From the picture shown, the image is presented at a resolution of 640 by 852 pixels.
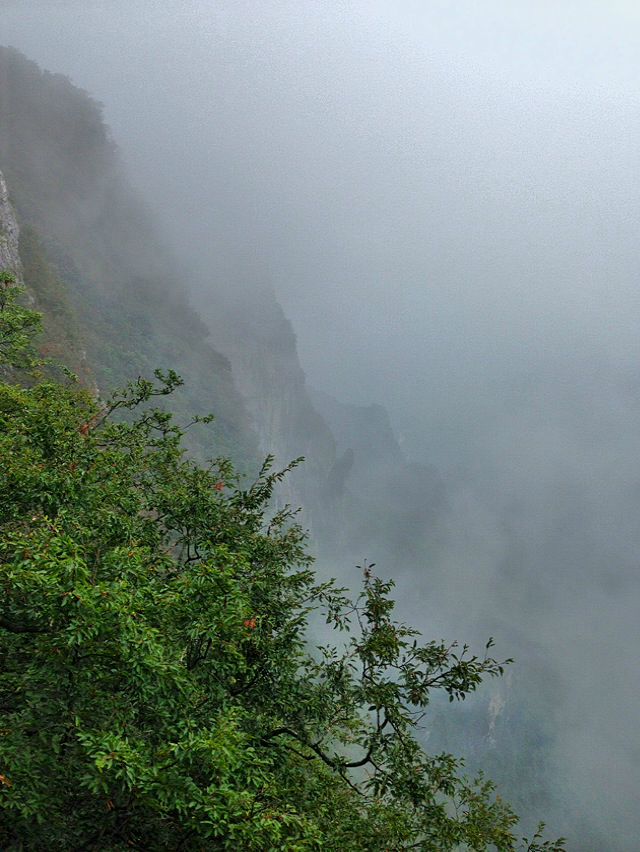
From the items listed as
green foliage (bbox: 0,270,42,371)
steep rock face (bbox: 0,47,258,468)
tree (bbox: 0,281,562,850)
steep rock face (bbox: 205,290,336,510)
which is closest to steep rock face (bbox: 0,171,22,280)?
steep rock face (bbox: 0,47,258,468)

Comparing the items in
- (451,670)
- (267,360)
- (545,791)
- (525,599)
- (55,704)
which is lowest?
(55,704)

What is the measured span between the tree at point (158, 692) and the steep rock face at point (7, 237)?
31.7 m

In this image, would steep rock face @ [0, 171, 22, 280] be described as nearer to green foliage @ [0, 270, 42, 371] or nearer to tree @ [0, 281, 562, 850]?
green foliage @ [0, 270, 42, 371]

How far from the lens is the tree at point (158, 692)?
4.88m

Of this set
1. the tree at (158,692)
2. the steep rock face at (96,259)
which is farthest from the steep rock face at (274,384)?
the tree at (158,692)

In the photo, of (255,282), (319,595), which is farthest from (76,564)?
(255,282)

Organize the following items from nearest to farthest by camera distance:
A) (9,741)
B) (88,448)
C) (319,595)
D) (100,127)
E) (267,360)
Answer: (9,741), (319,595), (88,448), (100,127), (267,360)

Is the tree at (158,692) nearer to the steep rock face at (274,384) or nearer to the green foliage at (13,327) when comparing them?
the green foliage at (13,327)

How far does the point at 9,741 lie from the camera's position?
16.3 ft

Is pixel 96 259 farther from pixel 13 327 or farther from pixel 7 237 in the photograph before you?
pixel 13 327

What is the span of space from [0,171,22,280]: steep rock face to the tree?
104 feet

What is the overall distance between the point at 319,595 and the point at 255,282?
106987 mm

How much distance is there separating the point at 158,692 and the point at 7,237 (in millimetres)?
39024

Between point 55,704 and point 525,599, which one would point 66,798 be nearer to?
point 55,704
